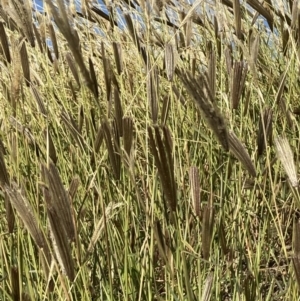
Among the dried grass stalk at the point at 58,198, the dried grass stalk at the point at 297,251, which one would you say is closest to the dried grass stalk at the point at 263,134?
the dried grass stalk at the point at 297,251

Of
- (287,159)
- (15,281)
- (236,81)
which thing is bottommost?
(15,281)

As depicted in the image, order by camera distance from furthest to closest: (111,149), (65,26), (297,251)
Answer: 1. (111,149)
2. (297,251)
3. (65,26)

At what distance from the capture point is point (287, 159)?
56cm

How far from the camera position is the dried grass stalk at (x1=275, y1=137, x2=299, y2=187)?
0.54 metres

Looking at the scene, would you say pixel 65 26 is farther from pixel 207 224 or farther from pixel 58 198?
pixel 207 224

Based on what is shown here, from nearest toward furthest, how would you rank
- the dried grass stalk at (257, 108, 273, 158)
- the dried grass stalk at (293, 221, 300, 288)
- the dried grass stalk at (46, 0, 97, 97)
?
the dried grass stalk at (46, 0, 97, 97) < the dried grass stalk at (293, 221, 300, 288) < the dried grass stalk at (257, 108, 273, 158)

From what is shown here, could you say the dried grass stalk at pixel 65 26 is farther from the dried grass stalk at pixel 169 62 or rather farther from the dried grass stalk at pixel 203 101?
the dried grass stalk at pixel 169 62

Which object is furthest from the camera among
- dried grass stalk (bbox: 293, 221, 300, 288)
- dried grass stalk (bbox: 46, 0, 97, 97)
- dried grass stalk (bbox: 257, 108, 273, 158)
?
dried grass stalk (bbox: 257, 108, 273, 158)

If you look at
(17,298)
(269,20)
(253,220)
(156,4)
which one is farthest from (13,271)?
(156,4)

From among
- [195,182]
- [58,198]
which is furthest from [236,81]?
[58,198]

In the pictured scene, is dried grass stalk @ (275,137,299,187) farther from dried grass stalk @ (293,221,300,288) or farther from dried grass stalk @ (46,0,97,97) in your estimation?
dried grass stalk @ (46,0,97,97)

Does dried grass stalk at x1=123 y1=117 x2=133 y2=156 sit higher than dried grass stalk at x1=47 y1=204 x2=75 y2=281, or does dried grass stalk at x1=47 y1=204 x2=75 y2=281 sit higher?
dried grass stalk at x1=123 y1=117 x2=133 y2=156

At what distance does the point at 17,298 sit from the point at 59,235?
170 millimetres

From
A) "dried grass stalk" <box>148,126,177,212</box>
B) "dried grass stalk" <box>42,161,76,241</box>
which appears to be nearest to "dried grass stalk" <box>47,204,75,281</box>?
"dried grass stalk" <box>42,161,76,241</box>
